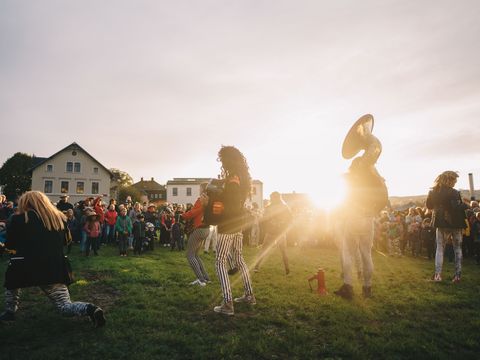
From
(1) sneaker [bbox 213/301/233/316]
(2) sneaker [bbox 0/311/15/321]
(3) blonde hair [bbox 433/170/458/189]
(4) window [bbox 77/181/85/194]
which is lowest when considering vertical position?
(1) sneaker [bbox 213/301/233/316]

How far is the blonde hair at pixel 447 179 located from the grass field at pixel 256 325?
2307 mm

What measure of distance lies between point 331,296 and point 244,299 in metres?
1.71

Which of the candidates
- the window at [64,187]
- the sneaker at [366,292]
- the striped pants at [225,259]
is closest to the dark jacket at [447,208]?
the sneaker at [366,292]

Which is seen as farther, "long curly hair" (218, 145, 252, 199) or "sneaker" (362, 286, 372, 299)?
"sneaker" (362, 286, 372, 299)

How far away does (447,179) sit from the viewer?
7289mm

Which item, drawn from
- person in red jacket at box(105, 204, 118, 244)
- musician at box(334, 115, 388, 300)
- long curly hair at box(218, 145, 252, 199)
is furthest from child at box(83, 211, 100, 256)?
musician at box(334, 115, 388, 300)

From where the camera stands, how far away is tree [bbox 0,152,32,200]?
64.2 meters

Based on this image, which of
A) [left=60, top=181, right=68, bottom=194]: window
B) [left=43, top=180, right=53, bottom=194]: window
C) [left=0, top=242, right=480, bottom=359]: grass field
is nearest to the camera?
[left=0, top=242, right=480, bottom=359]: grass field

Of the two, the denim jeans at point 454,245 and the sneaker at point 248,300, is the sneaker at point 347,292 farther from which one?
the denim jeans at point 454,245

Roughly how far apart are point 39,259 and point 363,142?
5682 millimetres

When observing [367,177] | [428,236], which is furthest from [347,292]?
[428,236]

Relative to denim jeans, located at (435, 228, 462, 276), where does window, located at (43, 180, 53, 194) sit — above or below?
above

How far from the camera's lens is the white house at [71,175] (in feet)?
175

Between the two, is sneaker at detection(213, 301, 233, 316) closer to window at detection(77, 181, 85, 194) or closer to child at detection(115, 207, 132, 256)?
child at detection(115, 207, 132, 256)
